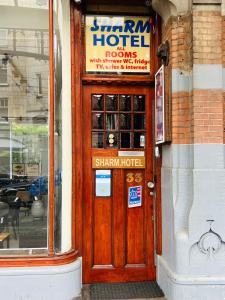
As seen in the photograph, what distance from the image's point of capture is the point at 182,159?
4836 mm

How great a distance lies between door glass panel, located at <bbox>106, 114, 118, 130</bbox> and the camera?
5.57 m

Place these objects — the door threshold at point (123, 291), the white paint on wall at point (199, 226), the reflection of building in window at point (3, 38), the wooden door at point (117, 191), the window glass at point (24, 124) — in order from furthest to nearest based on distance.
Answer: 1. the wooden door at point (117, 191)
2. the reflection of building in window at point (3, 38)
3. the window glass at point (24, 124)
4. the door threshold at point (123, 291)
5. the white paint on wall at point (199, 226)

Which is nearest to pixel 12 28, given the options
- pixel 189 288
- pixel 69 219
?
→ pixel 69 219

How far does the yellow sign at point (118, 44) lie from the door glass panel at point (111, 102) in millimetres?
380

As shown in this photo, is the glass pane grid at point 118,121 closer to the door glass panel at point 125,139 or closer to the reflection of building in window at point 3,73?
the door glass panel at point 125,139

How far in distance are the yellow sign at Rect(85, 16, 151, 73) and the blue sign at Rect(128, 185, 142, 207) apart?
168 cm

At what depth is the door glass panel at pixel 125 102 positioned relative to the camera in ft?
18.3

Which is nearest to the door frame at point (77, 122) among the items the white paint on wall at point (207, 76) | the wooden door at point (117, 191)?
the wooden door at point (117, 191)

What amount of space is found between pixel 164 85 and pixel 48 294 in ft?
9.84

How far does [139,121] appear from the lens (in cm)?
562

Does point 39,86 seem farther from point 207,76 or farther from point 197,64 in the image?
point 207,76

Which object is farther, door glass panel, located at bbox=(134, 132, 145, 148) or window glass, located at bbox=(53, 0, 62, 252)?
door glass panel, located at bbox=(134, 132, 145, 148)

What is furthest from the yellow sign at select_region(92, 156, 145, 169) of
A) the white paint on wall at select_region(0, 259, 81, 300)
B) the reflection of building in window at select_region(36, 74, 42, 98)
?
the white paint on wall at select_region(0, 259, 81, 300)

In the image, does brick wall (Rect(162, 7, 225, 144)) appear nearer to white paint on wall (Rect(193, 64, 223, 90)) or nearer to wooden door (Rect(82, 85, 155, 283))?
white paint on wall (Rect(193, 64, 223, 90))
